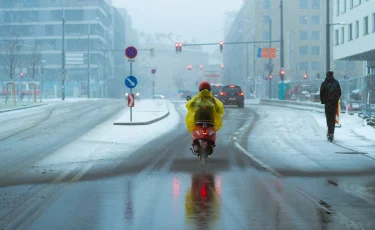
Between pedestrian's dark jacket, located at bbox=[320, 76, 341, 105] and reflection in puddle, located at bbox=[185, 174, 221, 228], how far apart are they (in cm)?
1032

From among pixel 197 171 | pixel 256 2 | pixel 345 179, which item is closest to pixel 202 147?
Answer: pixel 197 171

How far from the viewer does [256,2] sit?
128000 mm

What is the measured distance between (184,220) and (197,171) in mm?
5537

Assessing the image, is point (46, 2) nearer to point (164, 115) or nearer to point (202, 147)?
point (164, 115)

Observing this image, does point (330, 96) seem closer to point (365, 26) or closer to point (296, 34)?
point (365, 26)

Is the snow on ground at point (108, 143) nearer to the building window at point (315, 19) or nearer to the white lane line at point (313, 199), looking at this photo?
the white lane line at point (313, 199)

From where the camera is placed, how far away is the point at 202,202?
9531 mm

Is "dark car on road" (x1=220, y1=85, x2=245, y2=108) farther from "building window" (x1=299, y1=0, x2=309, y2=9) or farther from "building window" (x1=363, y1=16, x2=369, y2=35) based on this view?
"building window" (x1=299, y1=0, x2=309, y2=9)

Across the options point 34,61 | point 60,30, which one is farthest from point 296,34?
point 34,61

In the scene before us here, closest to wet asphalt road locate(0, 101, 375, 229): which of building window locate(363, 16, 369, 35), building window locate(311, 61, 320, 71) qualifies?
building window locate(363, 16, 369, 35)

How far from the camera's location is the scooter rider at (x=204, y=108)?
51.3 feet

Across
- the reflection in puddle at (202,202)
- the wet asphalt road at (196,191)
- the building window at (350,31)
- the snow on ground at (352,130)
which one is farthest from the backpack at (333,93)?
the building window at (350,31)

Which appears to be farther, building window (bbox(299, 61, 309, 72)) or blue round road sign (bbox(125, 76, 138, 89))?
building window (bbox(299, 61, 309, 72))

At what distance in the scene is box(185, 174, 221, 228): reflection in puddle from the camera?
323 inches
